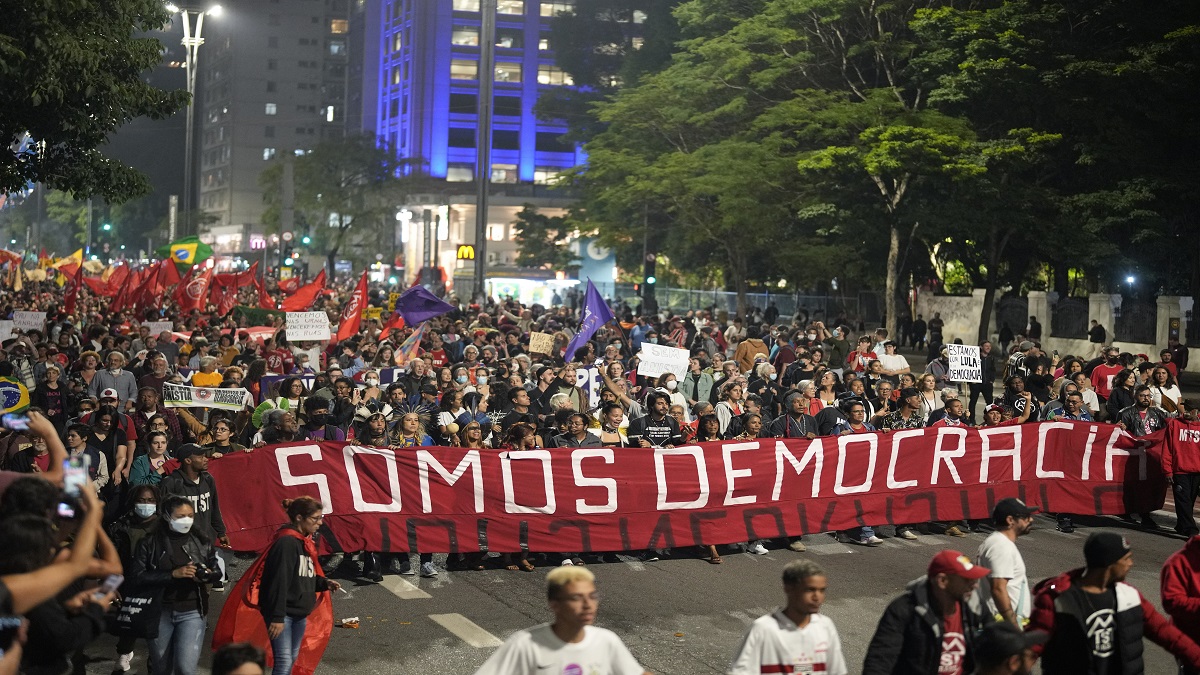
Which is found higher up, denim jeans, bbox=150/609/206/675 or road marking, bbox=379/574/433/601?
denim jeans, bbox=150/609/206/675

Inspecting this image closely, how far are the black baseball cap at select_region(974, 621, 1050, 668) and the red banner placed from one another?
6.86 m

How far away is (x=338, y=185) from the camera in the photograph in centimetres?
8000

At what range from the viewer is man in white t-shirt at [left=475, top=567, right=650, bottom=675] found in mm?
5133

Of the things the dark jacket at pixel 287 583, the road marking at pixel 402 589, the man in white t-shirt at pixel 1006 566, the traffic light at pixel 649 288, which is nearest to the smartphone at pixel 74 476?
the dark jacket at pixel 287 583

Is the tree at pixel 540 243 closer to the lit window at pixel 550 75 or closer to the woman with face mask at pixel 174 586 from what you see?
the lit window at pixel 550 75

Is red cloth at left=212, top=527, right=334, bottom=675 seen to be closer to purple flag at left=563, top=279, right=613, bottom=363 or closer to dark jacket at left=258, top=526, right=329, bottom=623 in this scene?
dark jacket at left=258, top=526, right=329, bottom=623

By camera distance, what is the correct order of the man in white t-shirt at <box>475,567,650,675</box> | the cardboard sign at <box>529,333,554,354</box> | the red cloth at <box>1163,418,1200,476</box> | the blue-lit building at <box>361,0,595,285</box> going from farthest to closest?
the blue-lit building at <box>361,0,595,285</box>, the cardboard sign at <box>529,333,554,354</box>, the red cloth at <box>1163,418,1200,476</box>, the man in white t-shirt at <box>475,567,650,675</box>

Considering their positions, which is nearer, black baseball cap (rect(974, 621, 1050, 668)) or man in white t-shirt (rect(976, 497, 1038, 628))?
black baseball cap (rect(974, 621, 1050, 668))

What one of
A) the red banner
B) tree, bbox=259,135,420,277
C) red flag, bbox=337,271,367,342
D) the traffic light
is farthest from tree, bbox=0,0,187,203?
tree, bbox=259,135,420,277

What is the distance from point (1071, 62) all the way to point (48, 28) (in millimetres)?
27797

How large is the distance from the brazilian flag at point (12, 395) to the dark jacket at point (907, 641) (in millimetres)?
9613

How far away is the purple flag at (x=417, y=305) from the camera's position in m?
24.0

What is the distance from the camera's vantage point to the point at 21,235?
425 feet

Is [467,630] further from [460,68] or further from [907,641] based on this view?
[460,68]
